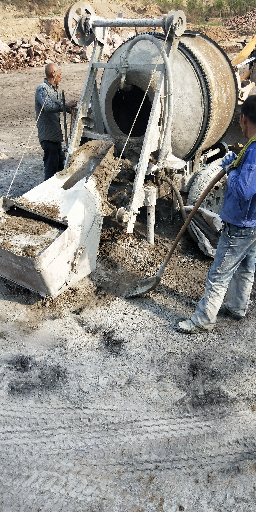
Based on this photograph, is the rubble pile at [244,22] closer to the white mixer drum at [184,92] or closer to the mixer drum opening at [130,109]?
the white mixer drum at [184,92]

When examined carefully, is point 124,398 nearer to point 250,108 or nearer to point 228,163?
point 228,163

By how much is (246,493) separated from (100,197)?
314 cm

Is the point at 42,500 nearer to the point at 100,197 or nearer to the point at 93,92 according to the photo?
the point at 100,197

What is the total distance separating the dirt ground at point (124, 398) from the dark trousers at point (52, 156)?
6.65 feet

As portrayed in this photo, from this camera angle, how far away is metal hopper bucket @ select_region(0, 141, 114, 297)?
156 inches

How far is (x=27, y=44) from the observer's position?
15258 millimetres

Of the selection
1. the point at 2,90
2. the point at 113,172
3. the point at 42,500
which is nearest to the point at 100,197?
the point at 113,172

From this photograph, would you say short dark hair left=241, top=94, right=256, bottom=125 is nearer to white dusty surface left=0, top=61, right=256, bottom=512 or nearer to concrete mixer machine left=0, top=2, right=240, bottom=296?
concrete mixer machine left=0, top=2, right=240, bottom=296

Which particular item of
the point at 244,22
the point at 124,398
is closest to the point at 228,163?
the point at 124,398

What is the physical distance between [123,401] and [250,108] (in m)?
2.55

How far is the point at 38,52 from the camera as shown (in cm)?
1516

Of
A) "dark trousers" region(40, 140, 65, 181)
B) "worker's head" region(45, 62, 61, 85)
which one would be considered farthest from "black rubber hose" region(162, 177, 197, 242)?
"worker's head" region(45, 62, 61, 85)

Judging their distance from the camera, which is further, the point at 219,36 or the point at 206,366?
the point at 219,36

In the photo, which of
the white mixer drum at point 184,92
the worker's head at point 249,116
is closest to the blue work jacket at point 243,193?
the worker's head at point 249,116
